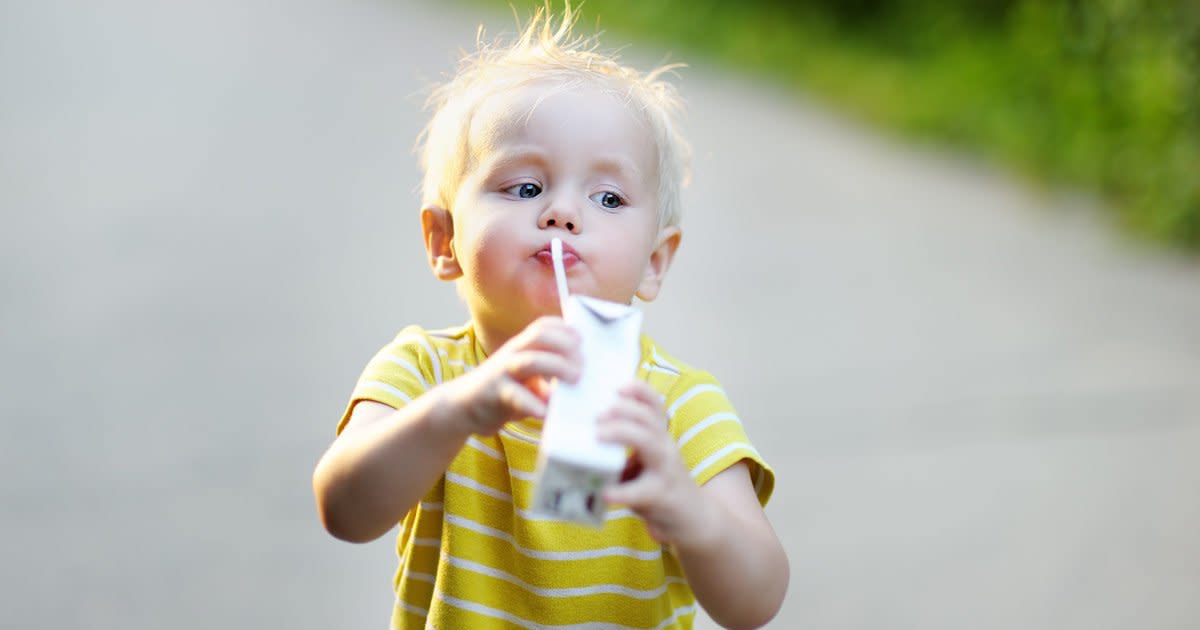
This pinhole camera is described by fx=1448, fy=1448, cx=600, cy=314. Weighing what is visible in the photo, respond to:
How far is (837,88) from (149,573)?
5.25 m

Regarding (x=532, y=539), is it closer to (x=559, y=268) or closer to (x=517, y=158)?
(x=559, y=268)

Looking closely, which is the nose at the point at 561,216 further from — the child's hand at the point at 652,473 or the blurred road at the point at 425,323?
the blurred road at the point at 425,323

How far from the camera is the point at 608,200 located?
5.84 ft

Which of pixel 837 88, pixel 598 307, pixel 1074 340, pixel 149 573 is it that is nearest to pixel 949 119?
pixel 837 88

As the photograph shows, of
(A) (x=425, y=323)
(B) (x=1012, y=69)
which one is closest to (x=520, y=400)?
(A) (x=425, y=323)

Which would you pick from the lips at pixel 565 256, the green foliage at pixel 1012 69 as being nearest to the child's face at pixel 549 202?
the lips at pixel 565 256

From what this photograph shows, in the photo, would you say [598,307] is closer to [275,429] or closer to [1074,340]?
[275,429]

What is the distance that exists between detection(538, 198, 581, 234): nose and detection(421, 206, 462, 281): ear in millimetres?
214

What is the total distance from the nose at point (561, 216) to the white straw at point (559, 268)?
0.03 meters

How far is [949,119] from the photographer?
6.71 m

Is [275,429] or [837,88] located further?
[837,88]

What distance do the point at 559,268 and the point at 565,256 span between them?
0.07m

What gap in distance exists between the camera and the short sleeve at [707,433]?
1712 millimetres

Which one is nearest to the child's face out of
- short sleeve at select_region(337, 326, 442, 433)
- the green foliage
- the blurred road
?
short sleeve at select_region(337, 326, 442, 433)
